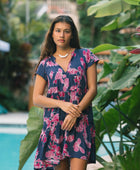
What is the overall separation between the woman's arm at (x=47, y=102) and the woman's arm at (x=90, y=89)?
0.15ft

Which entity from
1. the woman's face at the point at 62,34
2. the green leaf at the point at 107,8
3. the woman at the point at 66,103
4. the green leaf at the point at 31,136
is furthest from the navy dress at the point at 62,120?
the green leaf at the point at 107,8

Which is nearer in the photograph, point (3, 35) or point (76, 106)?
point (76, 106)

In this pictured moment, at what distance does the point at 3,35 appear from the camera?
39.7 feet

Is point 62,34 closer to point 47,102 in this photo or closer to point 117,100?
point 47,102

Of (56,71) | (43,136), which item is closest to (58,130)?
(43,136)

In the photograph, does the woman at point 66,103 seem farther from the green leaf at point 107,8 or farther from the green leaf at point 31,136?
the green leaf at point 107,8

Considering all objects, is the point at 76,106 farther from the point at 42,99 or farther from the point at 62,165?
the point at 62,165

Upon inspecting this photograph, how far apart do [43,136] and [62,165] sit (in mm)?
193

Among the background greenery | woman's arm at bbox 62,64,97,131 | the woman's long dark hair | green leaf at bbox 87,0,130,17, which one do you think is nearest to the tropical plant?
green leaf at bbox 87,0,130,17

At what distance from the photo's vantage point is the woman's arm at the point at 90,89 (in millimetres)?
1818

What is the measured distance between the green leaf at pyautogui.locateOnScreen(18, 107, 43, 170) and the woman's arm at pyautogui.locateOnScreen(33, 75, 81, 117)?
45cm

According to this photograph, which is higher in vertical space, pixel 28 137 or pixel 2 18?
pixel 2 18

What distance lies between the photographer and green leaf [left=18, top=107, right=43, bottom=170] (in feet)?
7.29

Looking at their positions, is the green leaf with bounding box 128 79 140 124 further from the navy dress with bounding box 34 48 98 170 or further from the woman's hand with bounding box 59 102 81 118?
the woman's hand with bounding box 59 102 81 118
